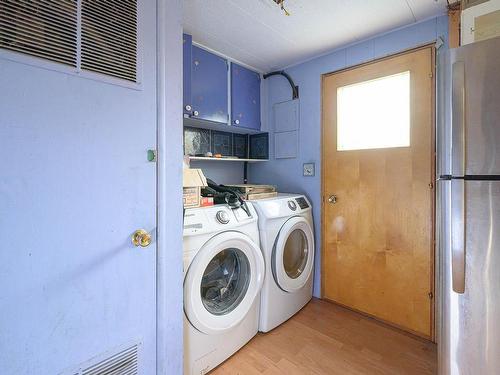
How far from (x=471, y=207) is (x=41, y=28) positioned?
1597 mm

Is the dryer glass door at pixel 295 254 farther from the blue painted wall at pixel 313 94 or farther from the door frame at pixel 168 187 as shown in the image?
the door frame at pixel 168 187

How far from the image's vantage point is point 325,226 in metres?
2.22

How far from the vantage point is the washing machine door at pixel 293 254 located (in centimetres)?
179

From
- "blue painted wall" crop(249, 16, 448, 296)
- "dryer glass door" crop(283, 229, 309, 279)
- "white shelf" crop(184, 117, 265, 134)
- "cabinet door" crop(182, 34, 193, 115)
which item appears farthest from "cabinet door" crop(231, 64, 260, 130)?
"dryer glass door" crop(283, 229, 309, 279)

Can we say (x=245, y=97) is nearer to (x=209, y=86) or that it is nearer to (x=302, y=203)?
(x=209, y=86)

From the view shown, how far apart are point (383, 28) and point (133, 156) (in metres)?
1.98

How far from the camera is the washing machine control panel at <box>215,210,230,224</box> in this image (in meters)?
1.44

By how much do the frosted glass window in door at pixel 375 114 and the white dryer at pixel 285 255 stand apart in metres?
0.69

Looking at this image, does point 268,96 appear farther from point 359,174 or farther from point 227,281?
point 227,281

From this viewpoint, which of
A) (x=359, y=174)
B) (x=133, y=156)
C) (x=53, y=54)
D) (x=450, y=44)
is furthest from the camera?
(x=359, y=174)

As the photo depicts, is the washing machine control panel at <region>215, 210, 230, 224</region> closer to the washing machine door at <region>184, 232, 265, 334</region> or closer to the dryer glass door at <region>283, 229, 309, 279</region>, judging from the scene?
the washing machine door at <region>184, 232, 265, 334</region>

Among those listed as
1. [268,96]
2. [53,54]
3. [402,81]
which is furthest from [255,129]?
[53,54]

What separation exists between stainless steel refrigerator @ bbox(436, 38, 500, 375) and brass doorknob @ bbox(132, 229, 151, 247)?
47.1 inches

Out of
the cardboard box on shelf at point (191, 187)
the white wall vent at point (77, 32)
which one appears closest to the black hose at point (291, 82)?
the cardboard box on shelf at point (191, 187)
